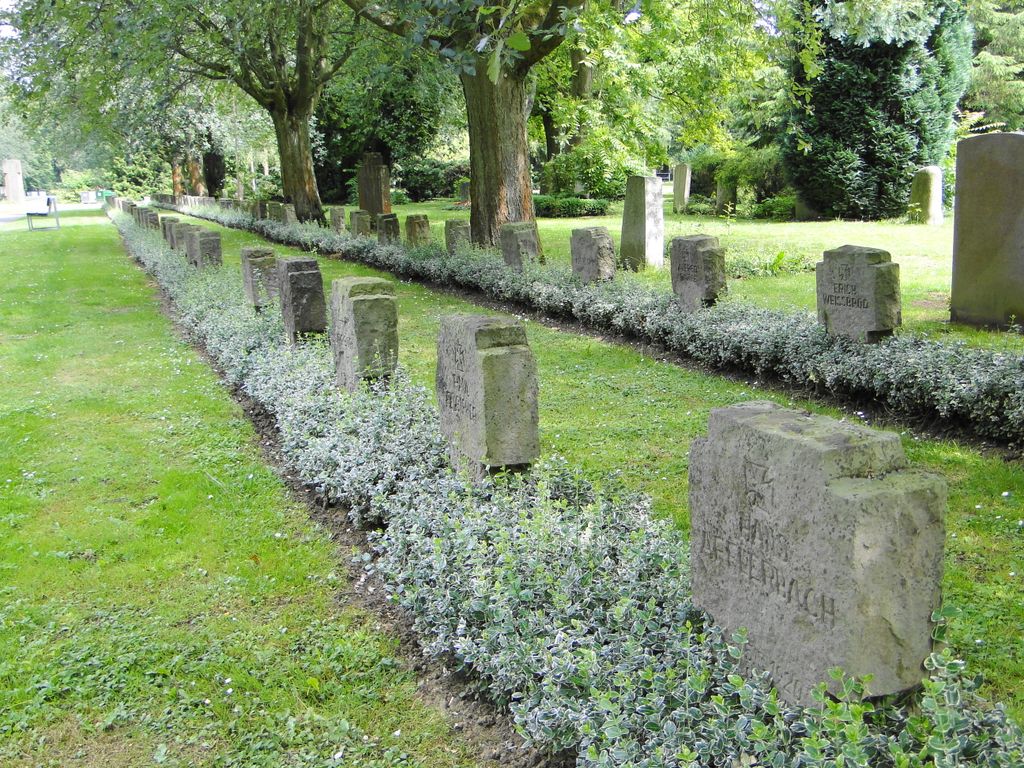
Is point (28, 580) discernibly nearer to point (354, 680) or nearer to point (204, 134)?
point (354, 680)

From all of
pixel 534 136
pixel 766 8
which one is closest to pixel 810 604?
pixel 766 8

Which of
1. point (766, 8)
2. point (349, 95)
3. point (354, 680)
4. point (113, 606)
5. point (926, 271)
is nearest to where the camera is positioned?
point (354, 680)

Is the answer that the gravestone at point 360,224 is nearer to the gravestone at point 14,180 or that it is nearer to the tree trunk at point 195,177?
the tree trunk at point 195,177

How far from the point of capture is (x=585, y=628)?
343cm

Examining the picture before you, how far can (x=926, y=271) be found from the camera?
42.7 feet

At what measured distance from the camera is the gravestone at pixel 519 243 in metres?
13.6

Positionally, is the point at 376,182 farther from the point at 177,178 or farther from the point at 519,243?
the point at 177,178

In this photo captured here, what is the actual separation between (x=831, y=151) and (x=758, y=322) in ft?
44.2

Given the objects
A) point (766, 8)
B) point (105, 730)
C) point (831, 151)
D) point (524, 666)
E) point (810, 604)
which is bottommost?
point (105, 730)

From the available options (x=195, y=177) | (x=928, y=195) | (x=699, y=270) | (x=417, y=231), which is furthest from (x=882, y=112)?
(x=195, y=177)

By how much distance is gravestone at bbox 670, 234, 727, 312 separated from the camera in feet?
32.3

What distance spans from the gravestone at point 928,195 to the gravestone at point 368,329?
15.2 metres

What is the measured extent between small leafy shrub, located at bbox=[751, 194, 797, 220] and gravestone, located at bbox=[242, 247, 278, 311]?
15.4 metres

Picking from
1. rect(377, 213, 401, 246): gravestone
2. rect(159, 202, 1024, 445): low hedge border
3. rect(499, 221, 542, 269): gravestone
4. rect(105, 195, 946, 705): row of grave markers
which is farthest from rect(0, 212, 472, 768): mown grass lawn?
rect(377, 213, 401, 246): gravestone
